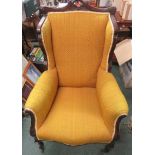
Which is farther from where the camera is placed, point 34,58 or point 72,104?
point 34,58

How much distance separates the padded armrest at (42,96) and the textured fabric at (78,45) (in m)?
0.12

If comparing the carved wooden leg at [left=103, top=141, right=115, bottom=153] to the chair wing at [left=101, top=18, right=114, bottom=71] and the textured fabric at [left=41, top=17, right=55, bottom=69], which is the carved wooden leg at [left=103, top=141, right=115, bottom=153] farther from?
the textured fabric at [left=41, top=17, right=55, bottom=69]

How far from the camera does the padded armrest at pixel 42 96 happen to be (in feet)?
3.87

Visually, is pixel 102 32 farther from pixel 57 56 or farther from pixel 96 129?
pixel 96 129

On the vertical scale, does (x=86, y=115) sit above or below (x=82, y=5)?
below

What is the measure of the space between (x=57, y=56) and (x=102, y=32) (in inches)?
14.7

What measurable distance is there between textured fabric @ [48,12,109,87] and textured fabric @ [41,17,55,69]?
0.03 m

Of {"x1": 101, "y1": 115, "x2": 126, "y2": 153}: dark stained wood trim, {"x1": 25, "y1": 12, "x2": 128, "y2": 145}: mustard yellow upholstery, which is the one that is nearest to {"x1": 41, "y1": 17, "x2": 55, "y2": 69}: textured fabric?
{"x1": 25, "y1": 12, "x2": 128, "y2": 145}: mustard yellow upholstery

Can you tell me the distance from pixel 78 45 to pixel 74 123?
1.83 feet

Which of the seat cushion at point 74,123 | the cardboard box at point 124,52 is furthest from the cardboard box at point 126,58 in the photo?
the seat cushion at point 74,123

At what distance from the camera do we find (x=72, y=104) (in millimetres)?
1392

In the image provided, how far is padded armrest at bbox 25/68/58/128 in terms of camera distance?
118cm
